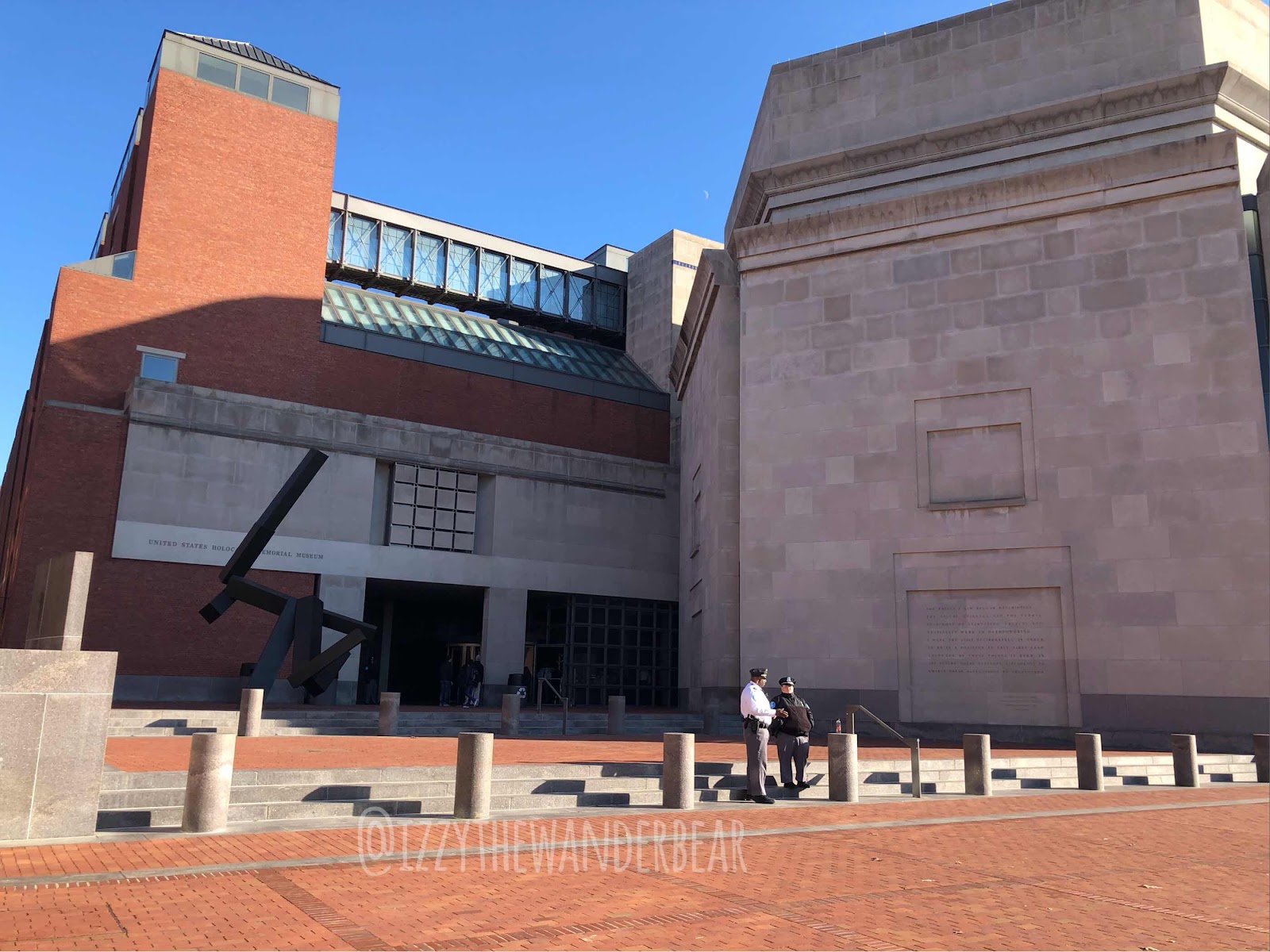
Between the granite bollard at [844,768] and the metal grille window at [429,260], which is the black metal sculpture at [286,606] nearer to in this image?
Answer: the granite bollard at [844,768]

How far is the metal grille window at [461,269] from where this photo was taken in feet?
149

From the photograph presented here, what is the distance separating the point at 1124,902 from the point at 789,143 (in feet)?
78.4

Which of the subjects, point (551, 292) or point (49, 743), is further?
point (551, 292)

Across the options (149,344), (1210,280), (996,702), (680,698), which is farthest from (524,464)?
(1210,280)

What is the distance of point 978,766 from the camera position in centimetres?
1419

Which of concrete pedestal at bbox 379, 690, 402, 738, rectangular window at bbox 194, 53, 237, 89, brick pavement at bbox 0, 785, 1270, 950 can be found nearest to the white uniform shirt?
brick pavement at bbox 0, 785, 1270, 950

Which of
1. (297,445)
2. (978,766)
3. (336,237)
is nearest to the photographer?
(978,766)

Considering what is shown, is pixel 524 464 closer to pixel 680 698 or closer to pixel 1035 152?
pixel 680 698

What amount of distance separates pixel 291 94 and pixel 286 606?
19.9 m

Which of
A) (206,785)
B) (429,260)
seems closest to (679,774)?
(206,785)

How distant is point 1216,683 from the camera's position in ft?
66.0

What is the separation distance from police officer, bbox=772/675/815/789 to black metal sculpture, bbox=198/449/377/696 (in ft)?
44.3

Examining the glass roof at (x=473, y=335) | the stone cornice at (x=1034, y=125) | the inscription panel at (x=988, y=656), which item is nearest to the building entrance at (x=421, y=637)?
the glass roof at (x=473, y=335)

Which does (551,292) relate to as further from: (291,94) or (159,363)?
(159,363)
